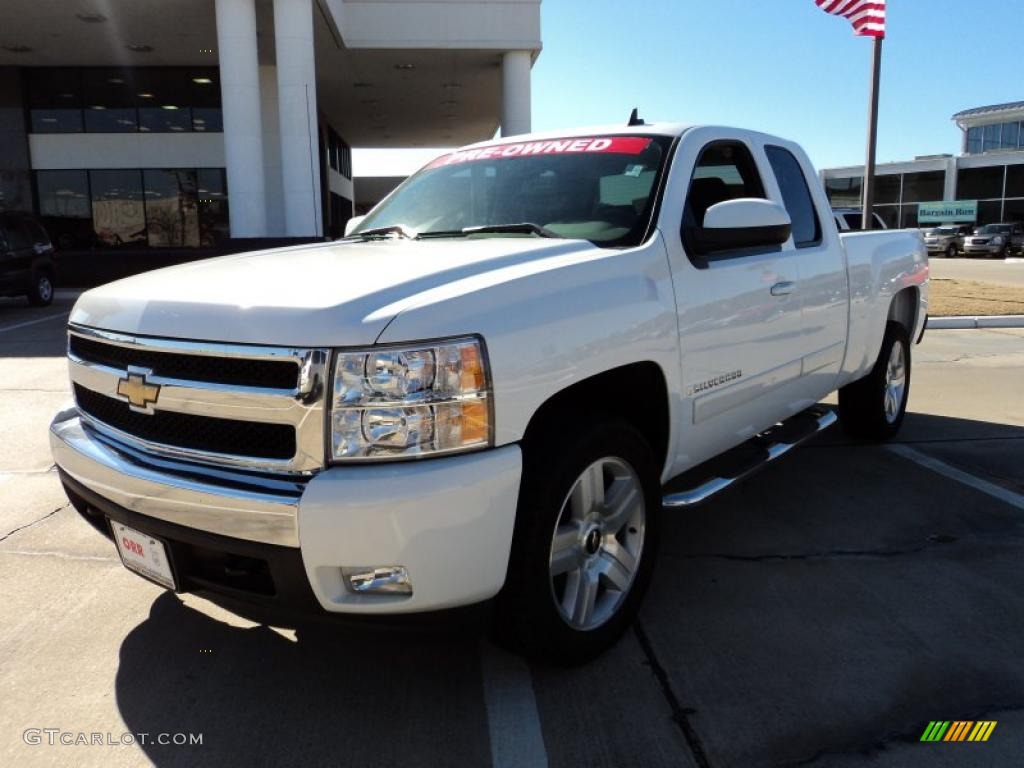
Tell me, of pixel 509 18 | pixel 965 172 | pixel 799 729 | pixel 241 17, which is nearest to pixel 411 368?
pixel 799 729

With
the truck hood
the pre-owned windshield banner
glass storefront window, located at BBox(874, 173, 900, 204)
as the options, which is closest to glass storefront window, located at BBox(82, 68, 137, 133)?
the pre-owned windshield banner

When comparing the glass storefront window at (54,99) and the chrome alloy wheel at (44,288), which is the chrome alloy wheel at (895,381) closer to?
the chrome alloy wheel at (44,288)

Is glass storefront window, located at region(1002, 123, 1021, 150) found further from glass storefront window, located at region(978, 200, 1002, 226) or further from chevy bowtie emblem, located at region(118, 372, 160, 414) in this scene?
chevy bowtie emblem, located at region(118, 372, 160, 414)

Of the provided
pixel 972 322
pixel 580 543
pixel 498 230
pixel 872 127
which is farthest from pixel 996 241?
pixel 580 543

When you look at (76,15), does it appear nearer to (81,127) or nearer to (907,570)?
(81,127)

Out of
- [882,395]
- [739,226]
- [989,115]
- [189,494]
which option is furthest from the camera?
[989,115]

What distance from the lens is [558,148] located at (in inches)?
154

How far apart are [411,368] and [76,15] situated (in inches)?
779

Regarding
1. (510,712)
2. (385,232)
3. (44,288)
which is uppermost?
(385,232)

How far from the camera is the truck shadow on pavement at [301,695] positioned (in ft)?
8.13

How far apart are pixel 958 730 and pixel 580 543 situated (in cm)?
129

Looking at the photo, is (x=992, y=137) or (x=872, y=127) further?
(x=992, y=137)

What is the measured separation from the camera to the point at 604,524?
116 inches

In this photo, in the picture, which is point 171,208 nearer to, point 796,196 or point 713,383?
point 796,196
